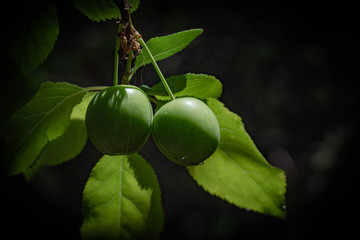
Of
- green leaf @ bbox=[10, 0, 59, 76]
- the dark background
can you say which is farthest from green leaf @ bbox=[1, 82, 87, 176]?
the dark background

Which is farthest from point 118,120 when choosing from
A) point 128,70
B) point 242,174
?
point 242,174

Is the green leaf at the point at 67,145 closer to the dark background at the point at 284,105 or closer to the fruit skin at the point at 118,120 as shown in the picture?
the fruit skin at the point at 118,120

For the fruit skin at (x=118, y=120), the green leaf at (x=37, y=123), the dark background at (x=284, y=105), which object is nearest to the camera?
the fruit skin at (x=118, y=120)

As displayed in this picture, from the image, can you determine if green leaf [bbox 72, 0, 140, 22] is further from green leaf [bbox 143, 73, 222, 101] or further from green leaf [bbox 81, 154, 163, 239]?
green leaf [bbox 81, 154, 163, 239]

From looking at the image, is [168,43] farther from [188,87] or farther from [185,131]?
[185,131]

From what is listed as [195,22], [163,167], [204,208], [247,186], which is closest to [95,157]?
[163,167]

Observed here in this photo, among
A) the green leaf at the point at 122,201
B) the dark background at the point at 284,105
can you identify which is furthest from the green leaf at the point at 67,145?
the dark background at the point at 284,105
